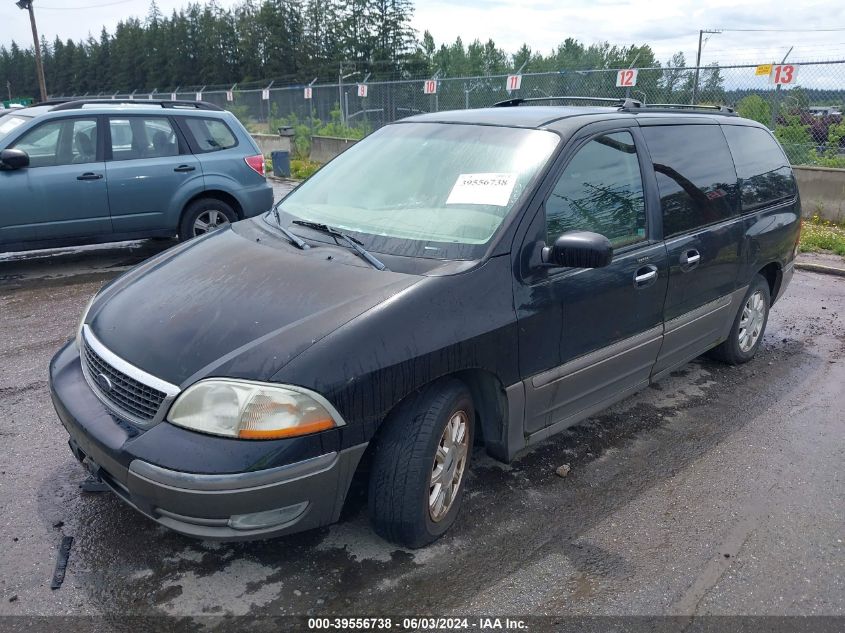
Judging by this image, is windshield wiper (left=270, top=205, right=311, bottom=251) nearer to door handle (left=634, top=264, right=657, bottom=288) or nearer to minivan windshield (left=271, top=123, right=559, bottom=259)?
minivan windshield (left=271, top=123, right=559, bottom=259)

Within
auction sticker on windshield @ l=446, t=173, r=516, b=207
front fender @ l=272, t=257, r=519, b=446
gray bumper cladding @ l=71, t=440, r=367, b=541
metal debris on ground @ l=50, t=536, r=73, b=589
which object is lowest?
metal debris on ground @ l=50, t=536, r=73, b=589

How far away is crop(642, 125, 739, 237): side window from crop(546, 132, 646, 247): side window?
0.73ft

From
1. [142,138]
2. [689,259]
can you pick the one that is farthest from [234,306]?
[142,138]

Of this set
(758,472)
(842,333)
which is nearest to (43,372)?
(758,472)

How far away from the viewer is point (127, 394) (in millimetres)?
2611

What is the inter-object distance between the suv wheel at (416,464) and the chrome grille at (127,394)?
841mm

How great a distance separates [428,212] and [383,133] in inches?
41.7

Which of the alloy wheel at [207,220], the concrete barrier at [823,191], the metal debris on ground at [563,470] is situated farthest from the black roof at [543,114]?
the concrete barrier at [823,191]

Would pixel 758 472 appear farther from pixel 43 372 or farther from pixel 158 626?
pixel 43 372

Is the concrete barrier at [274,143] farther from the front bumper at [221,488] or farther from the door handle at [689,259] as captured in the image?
the front bumper at [221,488]

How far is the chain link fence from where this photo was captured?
1110 centimetres

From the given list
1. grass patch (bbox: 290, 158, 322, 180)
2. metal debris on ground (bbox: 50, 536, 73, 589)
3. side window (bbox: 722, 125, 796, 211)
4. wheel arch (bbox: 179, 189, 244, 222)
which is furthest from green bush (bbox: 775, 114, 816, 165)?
metal debris on ground (bbox: 50, 536, 73, 589)

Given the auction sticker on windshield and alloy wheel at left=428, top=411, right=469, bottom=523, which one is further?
the auction sticker on windshield

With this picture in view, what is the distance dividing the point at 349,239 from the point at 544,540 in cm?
161
